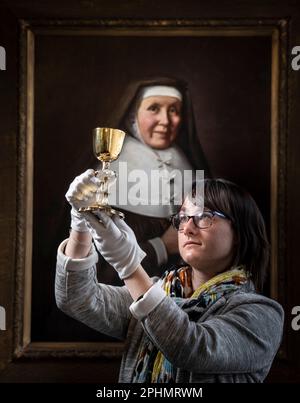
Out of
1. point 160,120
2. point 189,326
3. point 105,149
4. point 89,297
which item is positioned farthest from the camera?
point 160,120

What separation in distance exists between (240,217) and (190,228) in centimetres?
17

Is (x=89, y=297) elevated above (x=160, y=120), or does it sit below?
below

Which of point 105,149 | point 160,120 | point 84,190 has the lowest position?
point 84,190

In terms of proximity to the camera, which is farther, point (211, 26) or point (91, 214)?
point (211, 26)

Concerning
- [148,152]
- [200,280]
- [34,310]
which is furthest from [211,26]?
[34,310]

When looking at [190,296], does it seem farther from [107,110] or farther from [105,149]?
[107,110]

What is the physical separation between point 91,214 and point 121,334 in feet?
1.75

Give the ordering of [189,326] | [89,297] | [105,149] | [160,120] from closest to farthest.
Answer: [189,326] → [105,149] → [89,297] → [160,120]

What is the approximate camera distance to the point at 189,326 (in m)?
1.45

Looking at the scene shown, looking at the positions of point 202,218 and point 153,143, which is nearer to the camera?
point 202,218

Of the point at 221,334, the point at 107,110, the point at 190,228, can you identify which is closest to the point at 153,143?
the point at 107,110

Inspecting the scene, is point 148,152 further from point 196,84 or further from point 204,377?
point 204,377

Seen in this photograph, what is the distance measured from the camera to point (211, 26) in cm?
221

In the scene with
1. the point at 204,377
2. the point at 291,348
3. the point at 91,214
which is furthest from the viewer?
the point at 291,348
